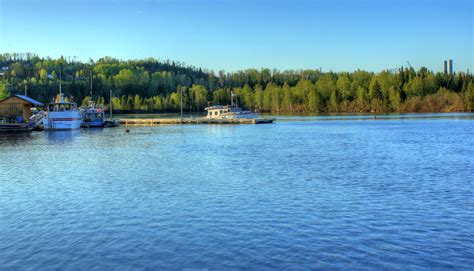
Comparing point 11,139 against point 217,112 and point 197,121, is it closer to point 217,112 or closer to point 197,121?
point 197,121

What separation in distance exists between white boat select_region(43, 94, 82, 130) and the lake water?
163ft

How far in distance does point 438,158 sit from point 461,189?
1409 cm

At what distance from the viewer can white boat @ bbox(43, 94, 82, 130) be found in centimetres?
8288

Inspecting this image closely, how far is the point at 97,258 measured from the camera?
561 inches

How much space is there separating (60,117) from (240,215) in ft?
234

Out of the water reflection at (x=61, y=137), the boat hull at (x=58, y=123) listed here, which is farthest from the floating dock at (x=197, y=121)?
the water reflection at (x=61, y=137)

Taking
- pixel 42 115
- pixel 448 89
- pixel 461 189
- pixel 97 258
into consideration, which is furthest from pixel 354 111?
pixel 97 258

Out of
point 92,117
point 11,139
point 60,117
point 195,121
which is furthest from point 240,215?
point 195,121

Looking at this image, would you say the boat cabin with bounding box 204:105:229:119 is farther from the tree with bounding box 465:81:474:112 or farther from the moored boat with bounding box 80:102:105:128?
the tree with bounding box 465:81:474:112

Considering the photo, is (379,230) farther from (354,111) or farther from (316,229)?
(354,111)

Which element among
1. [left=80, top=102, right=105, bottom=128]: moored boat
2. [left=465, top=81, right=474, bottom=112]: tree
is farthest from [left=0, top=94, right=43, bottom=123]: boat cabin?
[left=465, top=81, right=474, bottom=112]: tree

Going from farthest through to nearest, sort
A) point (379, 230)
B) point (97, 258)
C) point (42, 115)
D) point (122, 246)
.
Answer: point (42, 115)
point (379, 230)
point (122, 246)
point (97, 258)

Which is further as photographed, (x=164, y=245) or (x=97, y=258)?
(x=164, y=245)

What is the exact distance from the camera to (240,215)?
1908 cm
